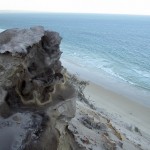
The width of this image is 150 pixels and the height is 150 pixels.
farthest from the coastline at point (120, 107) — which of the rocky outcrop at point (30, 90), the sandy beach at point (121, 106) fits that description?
the rocky outcrop at point (30, 90)

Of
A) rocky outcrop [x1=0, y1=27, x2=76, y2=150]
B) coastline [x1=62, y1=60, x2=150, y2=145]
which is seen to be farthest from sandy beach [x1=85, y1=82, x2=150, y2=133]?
rocky outcrop [x1=0, y1=27, x2=76, y2=150]

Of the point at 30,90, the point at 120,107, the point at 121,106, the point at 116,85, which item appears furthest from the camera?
the point at 116,85

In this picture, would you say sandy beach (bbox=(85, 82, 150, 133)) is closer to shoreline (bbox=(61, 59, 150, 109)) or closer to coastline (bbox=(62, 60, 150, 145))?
coastline (bbox=(62, 60, 150, 145))

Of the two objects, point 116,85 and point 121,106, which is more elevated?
point 121,106

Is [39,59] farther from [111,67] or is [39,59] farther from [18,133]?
[111,67]

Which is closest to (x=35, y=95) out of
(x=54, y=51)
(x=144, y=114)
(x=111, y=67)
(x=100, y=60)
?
(x=54, y=51)

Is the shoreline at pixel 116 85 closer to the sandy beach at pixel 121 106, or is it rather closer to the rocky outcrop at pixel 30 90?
the sandy beach at pixel 121 106

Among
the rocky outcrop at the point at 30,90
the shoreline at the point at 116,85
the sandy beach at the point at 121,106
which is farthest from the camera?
the shoreline at the point at 116,85

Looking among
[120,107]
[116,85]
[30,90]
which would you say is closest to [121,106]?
Result: [120,107]

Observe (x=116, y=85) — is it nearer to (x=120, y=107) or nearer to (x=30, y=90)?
(x=120, y=107)
